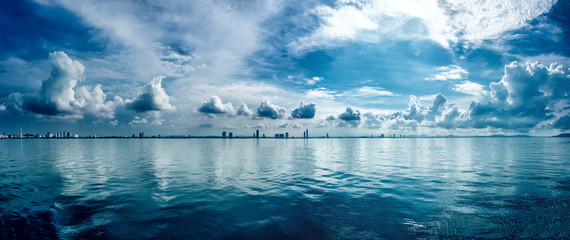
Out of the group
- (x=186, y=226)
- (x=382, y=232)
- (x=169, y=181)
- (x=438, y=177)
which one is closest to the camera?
(x=382, y=232)

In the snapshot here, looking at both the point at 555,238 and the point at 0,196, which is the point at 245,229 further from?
the point at 0,196

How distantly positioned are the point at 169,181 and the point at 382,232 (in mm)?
21537

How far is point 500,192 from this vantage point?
2025 cm

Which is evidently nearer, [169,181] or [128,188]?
[128,188]

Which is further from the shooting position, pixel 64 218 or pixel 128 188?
pixel 128 188

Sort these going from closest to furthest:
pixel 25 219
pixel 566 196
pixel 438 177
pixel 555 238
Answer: pixel 555 238
pixel 25 219
pixel 566 196
pixel 438 177

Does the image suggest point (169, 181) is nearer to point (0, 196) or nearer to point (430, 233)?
point (0, 196)

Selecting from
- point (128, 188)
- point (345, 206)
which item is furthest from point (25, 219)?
point (345, 206)

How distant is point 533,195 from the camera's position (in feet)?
62.7

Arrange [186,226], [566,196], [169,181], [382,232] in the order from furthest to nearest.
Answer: [169,181] → [566,196] → [186,226] → [382,232]

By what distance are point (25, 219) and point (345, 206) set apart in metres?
19.3

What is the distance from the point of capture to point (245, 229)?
12461 millimetres

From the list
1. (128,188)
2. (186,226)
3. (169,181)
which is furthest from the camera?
(169,181)

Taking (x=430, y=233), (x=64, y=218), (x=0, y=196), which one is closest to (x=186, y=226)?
(x=64, y=218)
